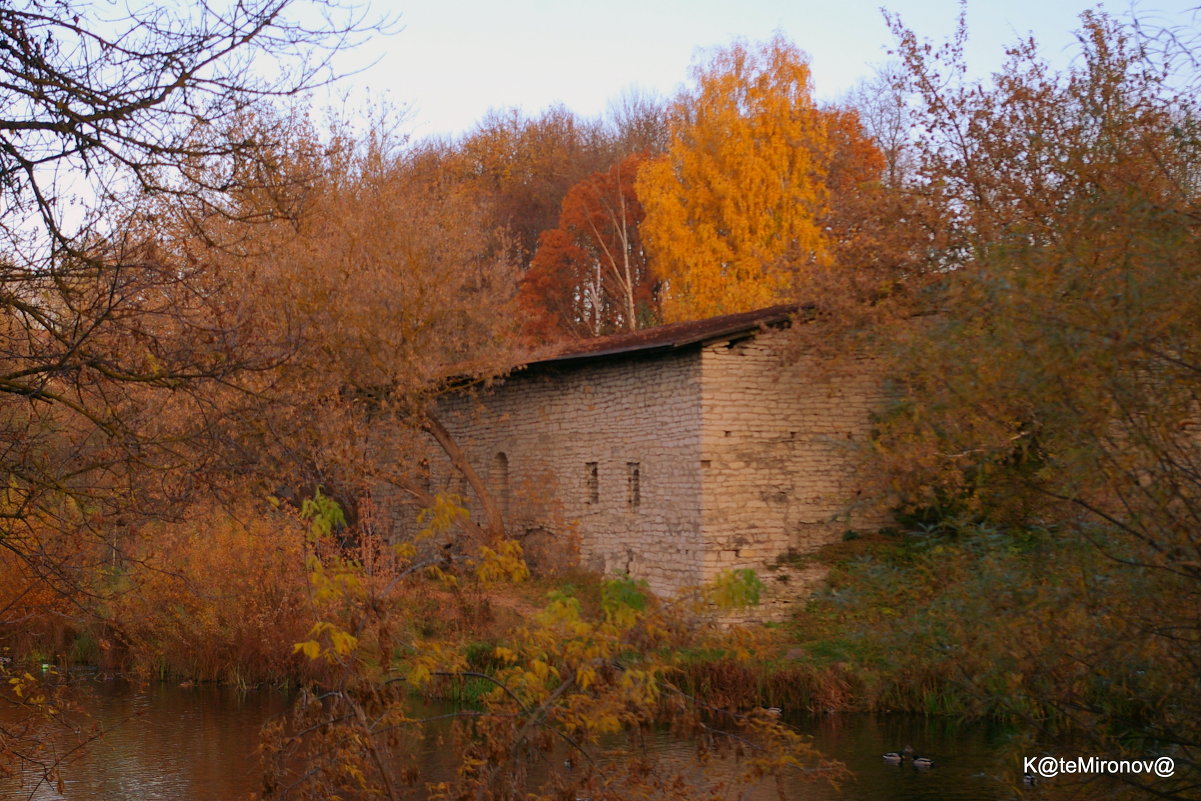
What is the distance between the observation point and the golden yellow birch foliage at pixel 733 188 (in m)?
26.8

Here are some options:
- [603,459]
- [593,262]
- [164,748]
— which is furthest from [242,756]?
[593,262]

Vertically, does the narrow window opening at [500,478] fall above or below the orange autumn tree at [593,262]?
below

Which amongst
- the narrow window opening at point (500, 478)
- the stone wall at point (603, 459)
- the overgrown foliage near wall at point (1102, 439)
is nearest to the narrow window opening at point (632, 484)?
the stone wall at point (603, 459)

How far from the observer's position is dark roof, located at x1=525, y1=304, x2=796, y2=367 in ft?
48.8

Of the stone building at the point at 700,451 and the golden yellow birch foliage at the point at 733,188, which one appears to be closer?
the stone building at the point at 700,451

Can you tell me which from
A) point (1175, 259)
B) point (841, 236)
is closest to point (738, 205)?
point (841, 236)

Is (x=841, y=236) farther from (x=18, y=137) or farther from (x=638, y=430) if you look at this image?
(x=18, y=137)

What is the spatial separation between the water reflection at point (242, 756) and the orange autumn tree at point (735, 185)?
15.7m

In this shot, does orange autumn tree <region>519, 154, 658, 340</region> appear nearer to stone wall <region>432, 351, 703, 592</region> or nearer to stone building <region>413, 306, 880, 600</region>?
stone wall <region>432, 351, 703, 592</region>

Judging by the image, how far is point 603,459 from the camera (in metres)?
16.8

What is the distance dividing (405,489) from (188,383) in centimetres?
1149

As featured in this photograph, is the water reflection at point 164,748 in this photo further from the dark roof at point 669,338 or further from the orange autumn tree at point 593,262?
the orange autumn tree at point 593,262

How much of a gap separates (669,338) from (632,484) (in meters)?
2.23

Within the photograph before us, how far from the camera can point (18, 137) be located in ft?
16.7
